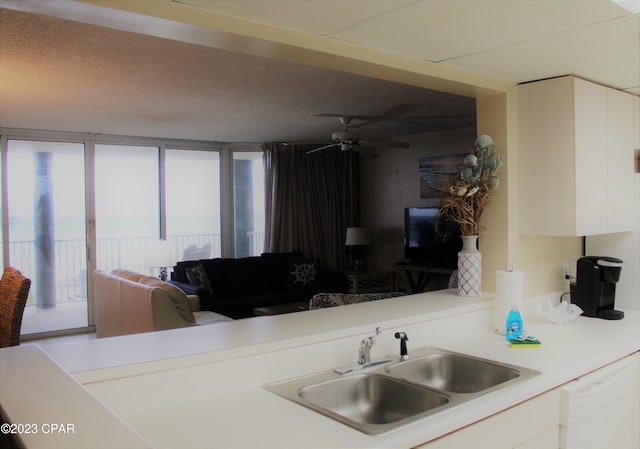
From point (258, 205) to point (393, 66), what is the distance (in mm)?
5911

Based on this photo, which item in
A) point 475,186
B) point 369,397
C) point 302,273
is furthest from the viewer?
point 302,273

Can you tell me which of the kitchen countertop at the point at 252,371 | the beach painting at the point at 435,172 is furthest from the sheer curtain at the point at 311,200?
the kitchen countertop at the point at 252,371

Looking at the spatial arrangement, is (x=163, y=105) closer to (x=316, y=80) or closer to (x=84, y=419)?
(x=316, y=80)

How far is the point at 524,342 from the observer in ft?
7.91

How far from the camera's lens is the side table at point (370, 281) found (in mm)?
7258

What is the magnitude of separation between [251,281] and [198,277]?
0.87 metres

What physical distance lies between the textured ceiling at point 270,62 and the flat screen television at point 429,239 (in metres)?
1.13

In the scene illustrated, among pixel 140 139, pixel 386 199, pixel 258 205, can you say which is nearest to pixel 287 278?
pixel 258 205

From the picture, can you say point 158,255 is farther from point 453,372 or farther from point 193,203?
point 453,372

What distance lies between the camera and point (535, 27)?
1.98 metres

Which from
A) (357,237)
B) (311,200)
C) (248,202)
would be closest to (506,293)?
(357,237)

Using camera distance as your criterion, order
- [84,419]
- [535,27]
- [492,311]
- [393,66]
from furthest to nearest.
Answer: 1. [492,311]
2. [393,66]
3. [535,27]
4. [84,419]

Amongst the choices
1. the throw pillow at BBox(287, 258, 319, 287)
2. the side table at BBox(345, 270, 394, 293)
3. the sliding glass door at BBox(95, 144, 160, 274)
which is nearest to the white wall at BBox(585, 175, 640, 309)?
the side table at BBox(345, 270, 394, 293)

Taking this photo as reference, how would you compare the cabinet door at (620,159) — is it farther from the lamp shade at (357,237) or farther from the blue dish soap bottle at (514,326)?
the lamp shade at (357,237)
